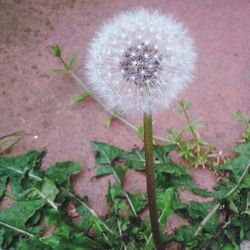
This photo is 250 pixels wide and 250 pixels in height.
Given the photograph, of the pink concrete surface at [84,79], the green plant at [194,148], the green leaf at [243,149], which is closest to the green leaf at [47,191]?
the pink concrete surface at [84,79]

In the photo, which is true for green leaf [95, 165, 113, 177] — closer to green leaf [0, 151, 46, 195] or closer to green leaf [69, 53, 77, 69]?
green leaf [0, 151, 46, 195]

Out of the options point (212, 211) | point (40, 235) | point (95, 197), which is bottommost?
point (40, 235)

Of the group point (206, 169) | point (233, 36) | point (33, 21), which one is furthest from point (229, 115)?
point (33, 21)

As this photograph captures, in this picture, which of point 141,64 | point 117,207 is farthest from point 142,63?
point 117,207

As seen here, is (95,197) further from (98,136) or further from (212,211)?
(212,211)

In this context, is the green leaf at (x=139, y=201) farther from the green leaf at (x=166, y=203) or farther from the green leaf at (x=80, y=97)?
the green leaf at (x=80, y=97)
